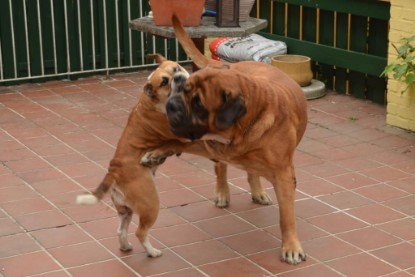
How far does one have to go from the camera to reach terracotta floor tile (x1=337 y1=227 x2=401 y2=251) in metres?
5.40

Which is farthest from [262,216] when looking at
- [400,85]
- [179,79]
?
[400,85]

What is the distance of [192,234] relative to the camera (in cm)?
562

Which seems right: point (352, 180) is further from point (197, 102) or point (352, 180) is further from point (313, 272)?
point (197, 102)

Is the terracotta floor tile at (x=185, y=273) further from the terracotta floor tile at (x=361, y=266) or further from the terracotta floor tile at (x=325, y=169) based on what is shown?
the terracotta floor tile at (x=325, y=169)

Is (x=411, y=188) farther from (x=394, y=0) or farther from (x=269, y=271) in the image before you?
(x=394, y=0)

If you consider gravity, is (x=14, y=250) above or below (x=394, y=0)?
below

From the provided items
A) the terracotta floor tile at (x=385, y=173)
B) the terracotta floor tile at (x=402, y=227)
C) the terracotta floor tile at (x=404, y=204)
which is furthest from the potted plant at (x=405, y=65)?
the terracotta floor tile at (x=402, y=227)

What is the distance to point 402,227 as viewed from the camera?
5.68 meters

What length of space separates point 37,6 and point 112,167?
17.2ft

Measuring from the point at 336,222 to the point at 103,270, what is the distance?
176 cm

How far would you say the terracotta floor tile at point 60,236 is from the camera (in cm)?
546

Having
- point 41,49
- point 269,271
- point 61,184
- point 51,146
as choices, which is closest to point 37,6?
point 41,49

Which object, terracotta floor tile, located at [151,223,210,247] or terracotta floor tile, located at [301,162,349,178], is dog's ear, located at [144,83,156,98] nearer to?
terracotta floor tile, located at [151,223,210,247]

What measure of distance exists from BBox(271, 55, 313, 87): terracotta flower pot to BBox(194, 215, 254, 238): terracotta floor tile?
11.1 feet
